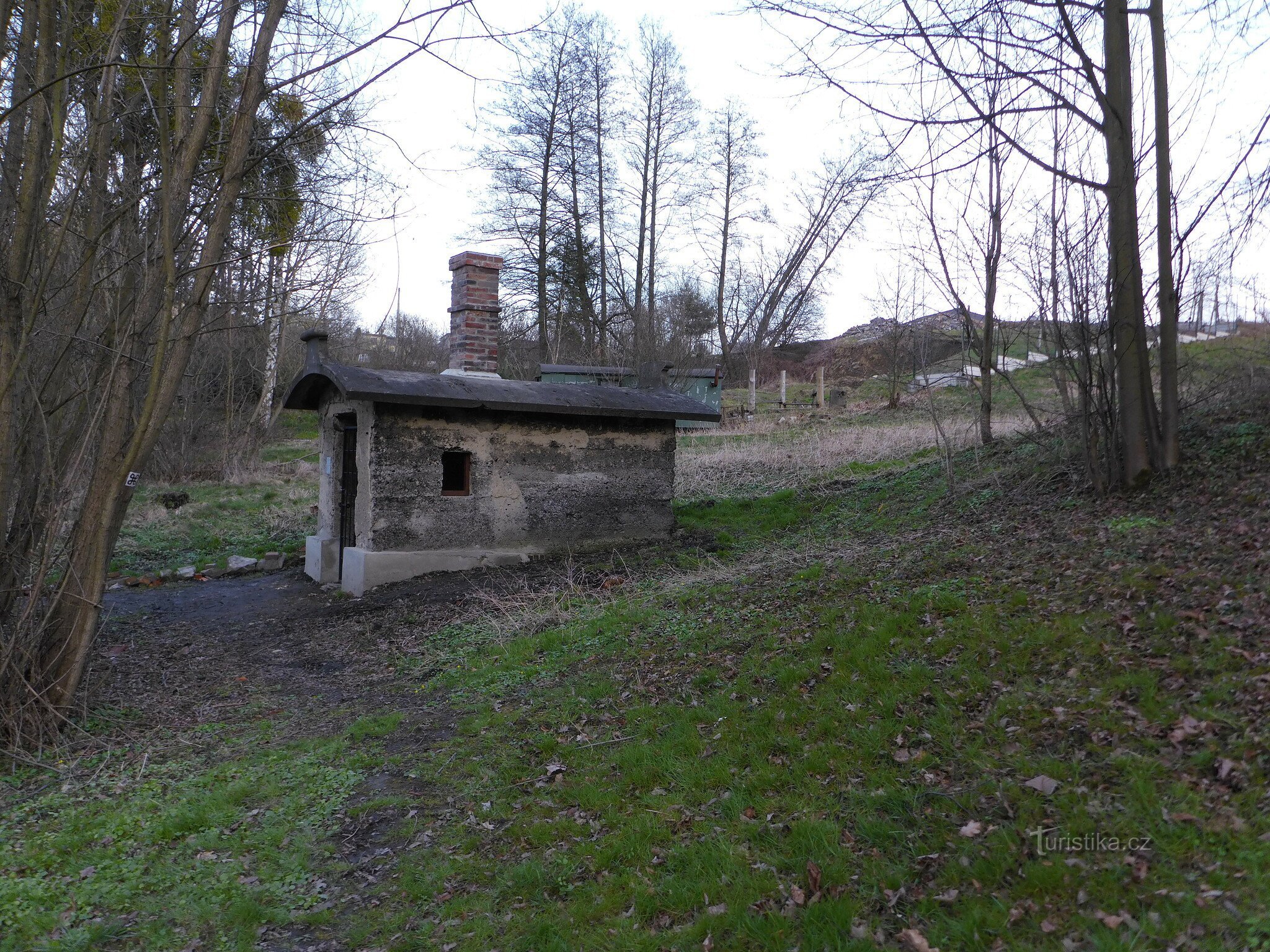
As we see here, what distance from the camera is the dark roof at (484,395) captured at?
34.1 feet

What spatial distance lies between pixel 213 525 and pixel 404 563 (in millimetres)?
7358

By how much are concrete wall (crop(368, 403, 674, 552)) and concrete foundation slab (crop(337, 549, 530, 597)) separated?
0.11 metres

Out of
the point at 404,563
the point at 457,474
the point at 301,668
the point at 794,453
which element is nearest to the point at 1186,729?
the point at 301,668

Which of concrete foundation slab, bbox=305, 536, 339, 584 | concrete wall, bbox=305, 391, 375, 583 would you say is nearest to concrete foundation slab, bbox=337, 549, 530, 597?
concrete wall, bbox=305, 391, 375, 583

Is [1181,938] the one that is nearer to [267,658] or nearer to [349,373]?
[267,658]

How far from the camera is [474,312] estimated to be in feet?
40.7

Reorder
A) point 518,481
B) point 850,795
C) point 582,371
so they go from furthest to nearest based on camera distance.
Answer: point 582,371
point 518,481
point 850,795

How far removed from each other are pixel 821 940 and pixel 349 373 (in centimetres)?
902

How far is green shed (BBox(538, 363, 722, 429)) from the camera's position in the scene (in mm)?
21802

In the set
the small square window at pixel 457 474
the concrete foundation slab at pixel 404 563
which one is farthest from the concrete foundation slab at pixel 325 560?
the small square window at pixel 457 474

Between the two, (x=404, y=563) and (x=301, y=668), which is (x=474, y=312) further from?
(x=301, y=668)

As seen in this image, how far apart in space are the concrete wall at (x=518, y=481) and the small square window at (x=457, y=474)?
0.08 metres

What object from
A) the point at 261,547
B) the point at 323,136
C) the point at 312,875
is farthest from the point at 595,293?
the point at 312,875

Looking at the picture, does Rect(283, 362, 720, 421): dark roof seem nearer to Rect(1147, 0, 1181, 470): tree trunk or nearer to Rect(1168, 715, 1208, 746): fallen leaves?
Rect(1147, 0, 1181, 470): tree trunk
